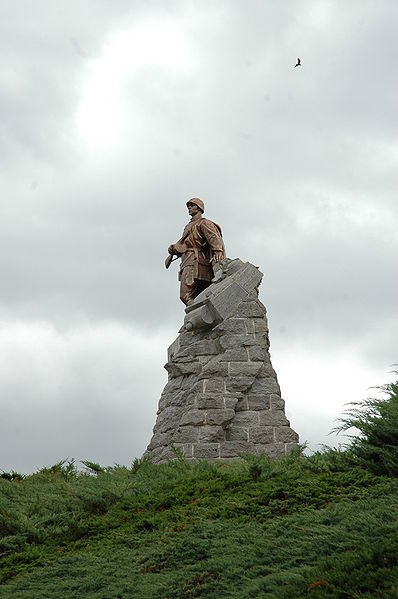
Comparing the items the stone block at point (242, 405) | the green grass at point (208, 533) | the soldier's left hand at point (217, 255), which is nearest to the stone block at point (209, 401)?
the stone block at point (242, 405)

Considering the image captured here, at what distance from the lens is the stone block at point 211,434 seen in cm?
1176

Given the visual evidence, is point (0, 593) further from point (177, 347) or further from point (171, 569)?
point (177, 347)

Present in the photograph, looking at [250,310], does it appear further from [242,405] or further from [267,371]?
[242,405]

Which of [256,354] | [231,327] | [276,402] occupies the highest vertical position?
[231,327]

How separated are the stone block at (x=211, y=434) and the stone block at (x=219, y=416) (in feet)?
0.27

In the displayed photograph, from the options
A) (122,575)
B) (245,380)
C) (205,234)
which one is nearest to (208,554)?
(122,575)

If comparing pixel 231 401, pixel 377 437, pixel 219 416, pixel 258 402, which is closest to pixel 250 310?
pixel 258 402

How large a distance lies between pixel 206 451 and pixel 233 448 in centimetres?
43

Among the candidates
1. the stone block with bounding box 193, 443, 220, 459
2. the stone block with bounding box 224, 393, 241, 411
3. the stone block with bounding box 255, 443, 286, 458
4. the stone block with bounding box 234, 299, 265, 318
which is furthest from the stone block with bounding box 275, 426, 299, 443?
the stone block with bounding box 234, 299, 265, 318

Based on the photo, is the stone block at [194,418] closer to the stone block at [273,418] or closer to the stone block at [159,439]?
the stone block at [159,439]

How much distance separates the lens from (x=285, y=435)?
40.0 ft

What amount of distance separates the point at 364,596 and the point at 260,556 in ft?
4.82

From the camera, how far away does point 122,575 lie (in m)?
6.02

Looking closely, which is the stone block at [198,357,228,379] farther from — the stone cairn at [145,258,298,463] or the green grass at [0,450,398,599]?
the green grass at [0,450,398,599]
